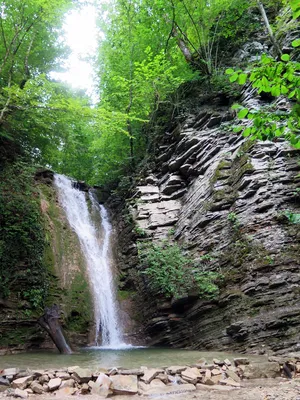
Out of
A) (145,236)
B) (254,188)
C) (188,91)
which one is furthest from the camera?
(188,91)

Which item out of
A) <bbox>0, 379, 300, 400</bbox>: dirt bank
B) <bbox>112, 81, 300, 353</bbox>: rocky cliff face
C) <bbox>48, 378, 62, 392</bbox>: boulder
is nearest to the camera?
<bbox>0, 379, 300, 400</bbox>: dirt bank

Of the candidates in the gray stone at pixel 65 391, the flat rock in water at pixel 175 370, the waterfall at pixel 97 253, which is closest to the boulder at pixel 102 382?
the gray stone at pixel 65 391

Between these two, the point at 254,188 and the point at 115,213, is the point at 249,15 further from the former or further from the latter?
the point at 115,213

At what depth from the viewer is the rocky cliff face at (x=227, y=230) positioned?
689cm

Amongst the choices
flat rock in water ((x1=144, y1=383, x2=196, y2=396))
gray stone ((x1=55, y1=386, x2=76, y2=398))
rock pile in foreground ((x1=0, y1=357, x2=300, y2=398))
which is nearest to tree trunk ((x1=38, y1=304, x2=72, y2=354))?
rock pile in foreground ((x1=0, y1=357, x2=300, y2=398))

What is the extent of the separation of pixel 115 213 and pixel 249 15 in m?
11.5

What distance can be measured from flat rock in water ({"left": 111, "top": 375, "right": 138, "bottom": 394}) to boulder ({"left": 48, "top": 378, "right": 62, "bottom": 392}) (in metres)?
0.70

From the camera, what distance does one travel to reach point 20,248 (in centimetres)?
983

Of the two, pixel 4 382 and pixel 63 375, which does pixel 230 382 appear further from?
pixel 4 382

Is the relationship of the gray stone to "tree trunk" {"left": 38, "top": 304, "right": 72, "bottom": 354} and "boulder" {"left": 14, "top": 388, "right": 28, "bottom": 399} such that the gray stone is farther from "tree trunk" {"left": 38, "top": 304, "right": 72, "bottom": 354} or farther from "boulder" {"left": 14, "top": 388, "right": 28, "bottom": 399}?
"tree trunk" {"left": 38, "top": 304, "right": 72, "bottom": 354}

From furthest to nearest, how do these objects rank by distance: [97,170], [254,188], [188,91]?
[97,170] < [188,91] < [254,188]

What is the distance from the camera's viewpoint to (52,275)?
10586mm

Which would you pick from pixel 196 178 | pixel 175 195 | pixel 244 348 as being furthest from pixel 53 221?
pixel 244 348

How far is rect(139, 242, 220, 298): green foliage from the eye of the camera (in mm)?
8414
